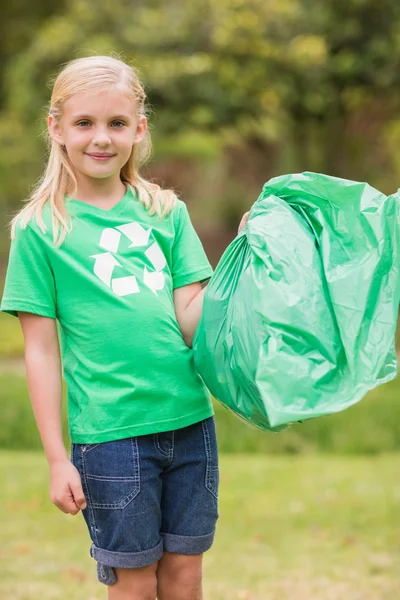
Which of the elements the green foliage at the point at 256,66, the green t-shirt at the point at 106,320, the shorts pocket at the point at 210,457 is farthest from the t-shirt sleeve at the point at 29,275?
the green foliage at the point at 256,66

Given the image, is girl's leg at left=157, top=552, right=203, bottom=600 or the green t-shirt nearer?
the green t-shirt

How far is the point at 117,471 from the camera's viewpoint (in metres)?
2.19

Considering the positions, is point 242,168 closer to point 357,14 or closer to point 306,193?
point 357,14

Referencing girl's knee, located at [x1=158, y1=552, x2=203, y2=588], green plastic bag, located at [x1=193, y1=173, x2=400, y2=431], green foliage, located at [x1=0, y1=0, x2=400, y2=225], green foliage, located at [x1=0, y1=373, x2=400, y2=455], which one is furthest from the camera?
green foliage, located at [x1=0, y1=0, x2=400, y2=225]

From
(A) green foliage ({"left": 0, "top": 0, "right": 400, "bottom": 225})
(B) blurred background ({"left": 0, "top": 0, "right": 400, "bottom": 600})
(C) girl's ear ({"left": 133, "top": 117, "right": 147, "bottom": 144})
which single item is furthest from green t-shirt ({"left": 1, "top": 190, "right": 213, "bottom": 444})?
(A) green foliage ({"left": 0, "top": 0, "right": 400, "bottom": 225})

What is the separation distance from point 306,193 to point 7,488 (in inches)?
147

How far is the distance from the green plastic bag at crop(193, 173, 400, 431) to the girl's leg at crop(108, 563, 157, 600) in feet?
1.53

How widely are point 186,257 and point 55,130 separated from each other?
46cm

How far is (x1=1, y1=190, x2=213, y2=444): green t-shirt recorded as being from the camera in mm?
2197

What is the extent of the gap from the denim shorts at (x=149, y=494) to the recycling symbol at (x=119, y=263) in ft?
1.20

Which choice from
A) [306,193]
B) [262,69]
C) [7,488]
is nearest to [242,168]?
[262,69]

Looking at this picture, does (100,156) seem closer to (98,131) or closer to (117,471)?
(98,131)

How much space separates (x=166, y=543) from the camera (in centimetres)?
230

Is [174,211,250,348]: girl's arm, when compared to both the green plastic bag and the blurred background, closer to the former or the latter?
the green plastic bag
